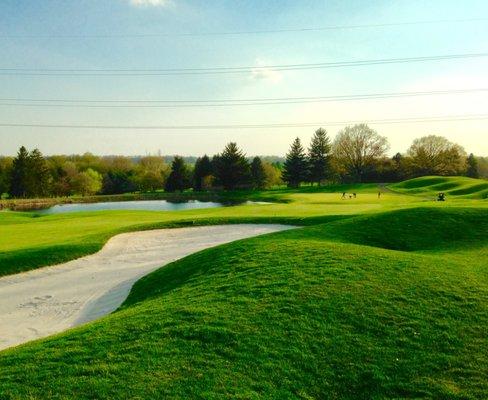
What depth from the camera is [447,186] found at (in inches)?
2603

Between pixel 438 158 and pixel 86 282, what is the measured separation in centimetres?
9490

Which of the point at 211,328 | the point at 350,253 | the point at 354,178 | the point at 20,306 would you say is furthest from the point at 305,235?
the point at 354,178

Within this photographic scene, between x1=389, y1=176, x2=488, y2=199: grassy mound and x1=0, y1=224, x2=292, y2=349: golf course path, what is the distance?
129ft

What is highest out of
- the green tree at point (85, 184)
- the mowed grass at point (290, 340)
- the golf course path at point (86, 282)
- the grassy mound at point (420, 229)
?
the green tree at point (85, 184)

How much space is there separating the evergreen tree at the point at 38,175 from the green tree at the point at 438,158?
3362 inches

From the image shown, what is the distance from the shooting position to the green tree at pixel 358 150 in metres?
93.3

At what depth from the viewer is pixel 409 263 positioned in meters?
12.0

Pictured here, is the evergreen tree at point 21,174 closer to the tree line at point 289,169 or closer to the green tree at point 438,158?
the tree line at point 289,169

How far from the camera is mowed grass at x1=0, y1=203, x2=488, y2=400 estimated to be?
21.2ft

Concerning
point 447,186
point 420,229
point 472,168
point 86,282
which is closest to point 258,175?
point 447,186

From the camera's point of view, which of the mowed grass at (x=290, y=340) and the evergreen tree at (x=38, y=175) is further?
the evergreen tree at (x=38, y=175)

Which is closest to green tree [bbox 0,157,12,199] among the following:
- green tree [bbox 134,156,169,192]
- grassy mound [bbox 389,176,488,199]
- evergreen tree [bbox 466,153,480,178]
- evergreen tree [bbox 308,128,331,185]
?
green tree [bbox 134,156,169,192]

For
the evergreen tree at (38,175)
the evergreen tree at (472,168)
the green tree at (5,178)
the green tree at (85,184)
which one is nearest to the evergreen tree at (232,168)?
the green tree at (85,184)

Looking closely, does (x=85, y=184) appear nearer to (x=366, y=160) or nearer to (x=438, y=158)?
(x=366, y=160)
